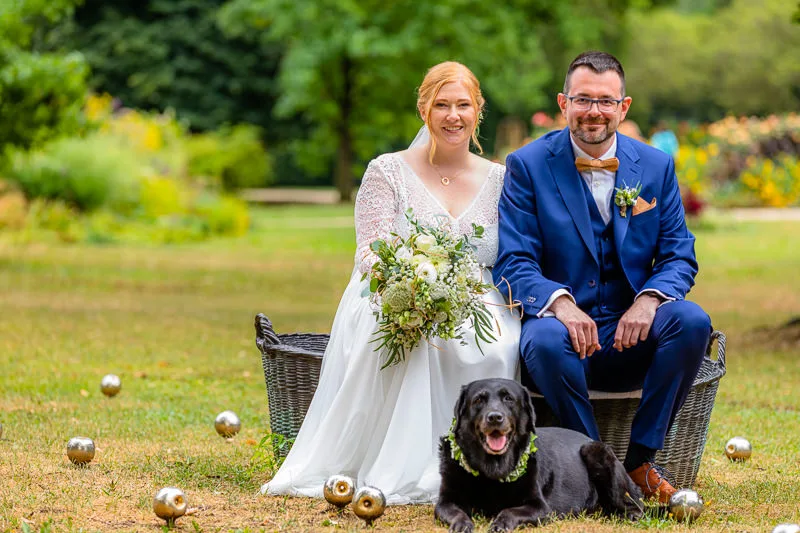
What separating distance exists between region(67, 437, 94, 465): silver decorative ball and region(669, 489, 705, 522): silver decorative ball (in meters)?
2.72

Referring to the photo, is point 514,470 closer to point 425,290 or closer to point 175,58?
point 425,290

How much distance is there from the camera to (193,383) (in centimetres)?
838

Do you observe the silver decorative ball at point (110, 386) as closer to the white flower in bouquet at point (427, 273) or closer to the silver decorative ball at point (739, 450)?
the white flower in bouquet at point (427, 273)

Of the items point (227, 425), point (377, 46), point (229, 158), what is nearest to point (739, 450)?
point (227, 425)

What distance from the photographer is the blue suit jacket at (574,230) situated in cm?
530

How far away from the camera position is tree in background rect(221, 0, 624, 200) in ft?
87.8

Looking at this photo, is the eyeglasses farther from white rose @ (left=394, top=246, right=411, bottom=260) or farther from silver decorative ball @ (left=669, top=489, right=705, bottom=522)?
silver decorative ball @ (left=669, top=489, right=705, bottom=522)

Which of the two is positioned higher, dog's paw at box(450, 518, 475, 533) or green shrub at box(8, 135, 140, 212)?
green shrub at box(8, 135, 140, 212)

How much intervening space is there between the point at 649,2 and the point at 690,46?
31.4 metres

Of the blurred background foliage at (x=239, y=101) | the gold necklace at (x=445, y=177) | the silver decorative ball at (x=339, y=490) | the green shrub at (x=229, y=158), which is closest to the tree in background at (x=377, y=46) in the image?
the blurred background foliage at (x=239, y=101)

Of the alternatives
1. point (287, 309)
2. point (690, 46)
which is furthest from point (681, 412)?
point (690, 46)

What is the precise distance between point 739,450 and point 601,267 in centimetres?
142

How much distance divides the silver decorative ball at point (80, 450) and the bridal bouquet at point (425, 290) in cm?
153

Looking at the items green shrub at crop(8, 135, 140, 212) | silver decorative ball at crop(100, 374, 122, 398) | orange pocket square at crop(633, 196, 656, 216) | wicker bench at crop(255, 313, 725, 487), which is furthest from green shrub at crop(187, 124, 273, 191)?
orange pocket square at crop(633, 196, 656, 216)
